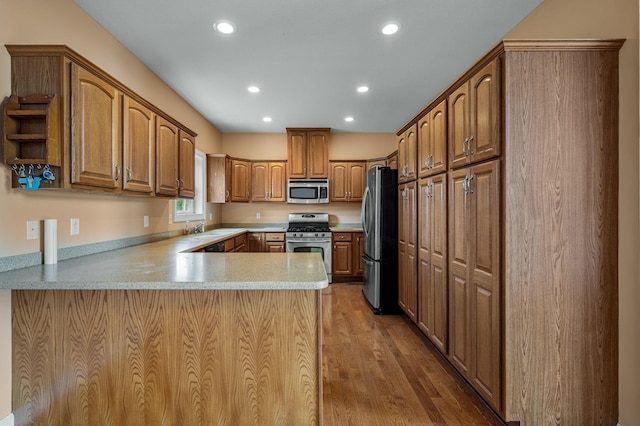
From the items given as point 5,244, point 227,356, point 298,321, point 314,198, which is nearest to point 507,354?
point 298,321

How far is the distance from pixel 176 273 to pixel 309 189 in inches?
156

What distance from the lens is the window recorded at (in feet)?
14.3

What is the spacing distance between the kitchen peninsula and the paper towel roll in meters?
0.26

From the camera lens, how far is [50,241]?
5.99ft

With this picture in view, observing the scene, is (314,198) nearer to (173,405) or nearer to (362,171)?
(362,171)

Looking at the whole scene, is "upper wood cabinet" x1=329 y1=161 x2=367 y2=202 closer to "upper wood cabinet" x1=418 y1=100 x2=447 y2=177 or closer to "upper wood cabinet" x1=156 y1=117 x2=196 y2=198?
"upper wood cabinet" x1=418 y1=100 x2=447 y2=177

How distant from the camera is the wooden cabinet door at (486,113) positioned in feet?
5.70

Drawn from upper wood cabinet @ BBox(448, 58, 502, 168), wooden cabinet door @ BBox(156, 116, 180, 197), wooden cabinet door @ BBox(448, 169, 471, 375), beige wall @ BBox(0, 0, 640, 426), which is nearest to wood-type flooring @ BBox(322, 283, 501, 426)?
wooden cabinet door @ BBox(448, 169, 471, 375)

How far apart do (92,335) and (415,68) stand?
3.41 metres

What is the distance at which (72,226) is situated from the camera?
6.89 feet

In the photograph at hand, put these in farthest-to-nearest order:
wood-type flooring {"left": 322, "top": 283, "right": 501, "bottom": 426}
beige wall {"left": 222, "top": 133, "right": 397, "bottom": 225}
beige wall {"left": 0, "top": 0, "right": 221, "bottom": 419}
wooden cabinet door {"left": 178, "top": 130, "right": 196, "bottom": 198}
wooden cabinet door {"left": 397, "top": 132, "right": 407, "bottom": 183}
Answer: beige wall {"left": 222, "top": 133, "right": 397, "bottom": 225}, wooden cabinet door {"left": 397, "top": 132, "right": 407, "bottom": 183}, wooden cabinet door {"left": 178, "top": 130, "right": 196, "bottom": 198}, wood-type flooring {"left": 322, "top": 283, "right": 501, "bottom": 426}, beige wall {"left": 0, "top": 0, "right": 221, "bottom": 419}

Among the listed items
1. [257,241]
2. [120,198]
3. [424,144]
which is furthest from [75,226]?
[257,241]

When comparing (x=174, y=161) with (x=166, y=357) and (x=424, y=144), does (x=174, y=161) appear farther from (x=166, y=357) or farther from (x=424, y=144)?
(x=424, y=144)

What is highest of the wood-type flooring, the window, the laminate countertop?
the window
